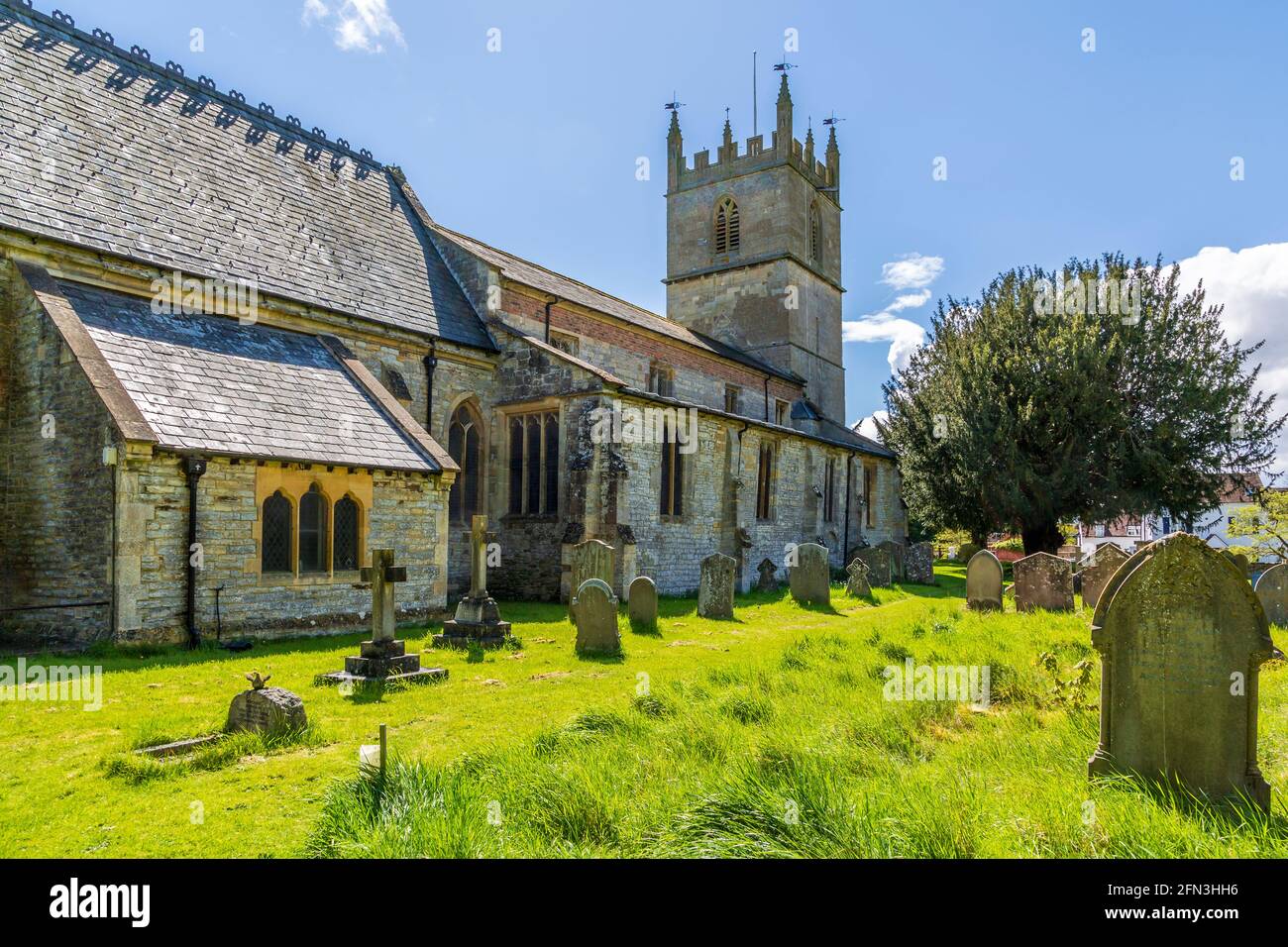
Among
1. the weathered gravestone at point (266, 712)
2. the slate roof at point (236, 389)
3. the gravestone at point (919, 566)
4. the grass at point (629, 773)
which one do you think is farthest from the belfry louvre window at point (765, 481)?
the weathered gravestone at point (266, 712)

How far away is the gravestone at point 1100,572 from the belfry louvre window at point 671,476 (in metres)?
8.92

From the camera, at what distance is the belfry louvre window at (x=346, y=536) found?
1252 centimetres

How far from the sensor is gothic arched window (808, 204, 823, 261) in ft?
113

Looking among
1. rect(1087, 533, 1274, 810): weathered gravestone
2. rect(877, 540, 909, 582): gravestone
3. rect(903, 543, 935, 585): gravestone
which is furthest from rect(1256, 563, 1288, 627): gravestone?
rect(877, 540, 909, 582): gravestone

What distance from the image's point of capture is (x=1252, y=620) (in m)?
4.66

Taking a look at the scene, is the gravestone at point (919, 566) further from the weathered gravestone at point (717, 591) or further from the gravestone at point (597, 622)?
the gravestone at point (597, 622)

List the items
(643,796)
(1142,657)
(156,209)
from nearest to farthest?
(643,796), (1142,657), (156,209)

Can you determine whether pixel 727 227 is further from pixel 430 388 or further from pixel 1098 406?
pixel 430 388

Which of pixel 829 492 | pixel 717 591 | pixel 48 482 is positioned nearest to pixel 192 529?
pixel 48 482

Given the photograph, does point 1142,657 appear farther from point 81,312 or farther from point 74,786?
point 81,312

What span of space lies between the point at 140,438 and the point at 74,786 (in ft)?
19.1

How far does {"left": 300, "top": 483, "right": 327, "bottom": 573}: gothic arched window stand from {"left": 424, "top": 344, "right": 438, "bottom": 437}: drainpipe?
15.8 ft

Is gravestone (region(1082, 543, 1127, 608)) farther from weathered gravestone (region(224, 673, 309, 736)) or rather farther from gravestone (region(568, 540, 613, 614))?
weathered gravestone (region(224, 673, 309, 736))
